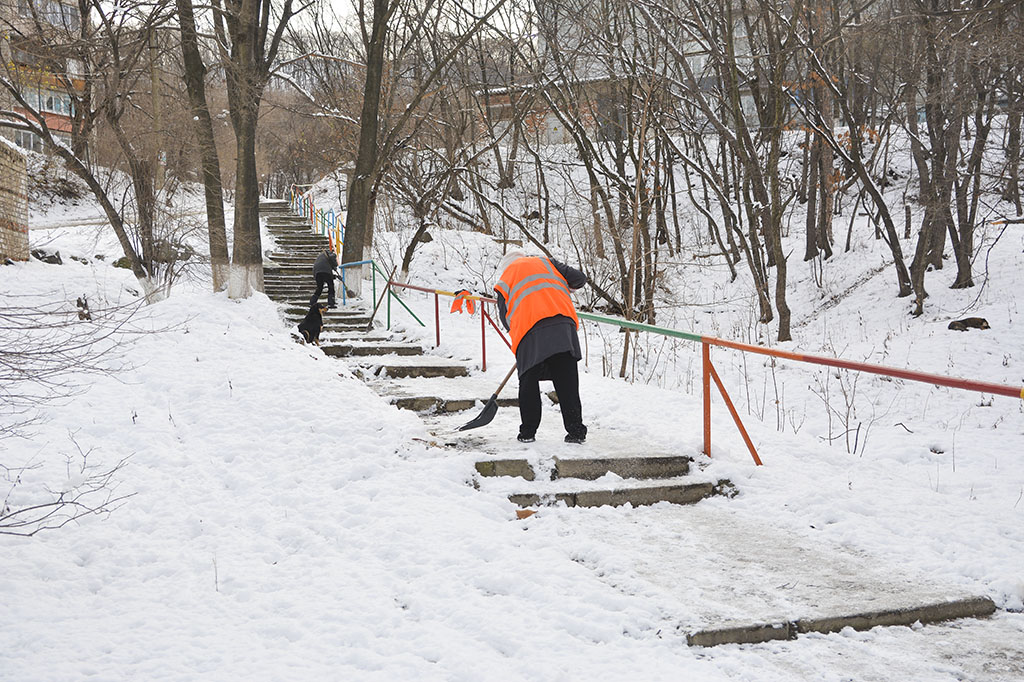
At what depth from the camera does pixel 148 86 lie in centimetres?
2911

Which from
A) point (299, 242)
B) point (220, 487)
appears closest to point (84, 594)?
point (220, 487)

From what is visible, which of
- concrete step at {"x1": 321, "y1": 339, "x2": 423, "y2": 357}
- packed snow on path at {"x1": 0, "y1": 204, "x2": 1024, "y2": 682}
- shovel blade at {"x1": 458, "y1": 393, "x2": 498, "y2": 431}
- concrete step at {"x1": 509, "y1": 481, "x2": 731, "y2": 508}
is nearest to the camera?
packed snow on path at {"x1": 0, "y1": 204, "x2": 1024, "y2": 682}

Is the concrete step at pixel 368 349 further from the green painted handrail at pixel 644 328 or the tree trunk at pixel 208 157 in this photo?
the tree trunk at pixel 208 157

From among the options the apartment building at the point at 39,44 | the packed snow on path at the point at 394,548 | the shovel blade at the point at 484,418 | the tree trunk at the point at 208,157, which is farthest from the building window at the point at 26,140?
the shovel blade at the point at 484,418

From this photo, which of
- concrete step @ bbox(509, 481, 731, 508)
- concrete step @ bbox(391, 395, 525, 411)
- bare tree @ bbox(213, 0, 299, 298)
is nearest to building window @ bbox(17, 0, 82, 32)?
bare tree @ bbox(213, 0, 299, 298)

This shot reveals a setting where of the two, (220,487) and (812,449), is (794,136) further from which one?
(220,487)

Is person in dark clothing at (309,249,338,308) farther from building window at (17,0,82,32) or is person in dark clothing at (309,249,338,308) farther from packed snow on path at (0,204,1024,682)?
packed snow on path at (0,204,1024,682)

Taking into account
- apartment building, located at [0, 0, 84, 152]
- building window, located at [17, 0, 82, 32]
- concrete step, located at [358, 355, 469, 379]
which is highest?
building window, located at [17, 0, 82, 32]

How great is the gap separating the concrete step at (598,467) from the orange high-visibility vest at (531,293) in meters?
1.05

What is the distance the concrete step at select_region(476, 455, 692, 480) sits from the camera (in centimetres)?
544

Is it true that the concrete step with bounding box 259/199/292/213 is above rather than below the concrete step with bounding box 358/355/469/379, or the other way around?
above

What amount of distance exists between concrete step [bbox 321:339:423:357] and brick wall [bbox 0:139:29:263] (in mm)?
14214

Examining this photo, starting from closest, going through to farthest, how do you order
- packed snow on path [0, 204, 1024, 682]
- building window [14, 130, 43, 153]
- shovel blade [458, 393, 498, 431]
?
packed snow on path [0, 204, 1024, 682] → shovel blade [458, 393, 498, 431] → building window [14, 130, 43, 153]

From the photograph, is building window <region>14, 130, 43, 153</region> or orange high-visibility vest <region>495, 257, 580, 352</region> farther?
building window <region>14, 130, 43, 153</region>
